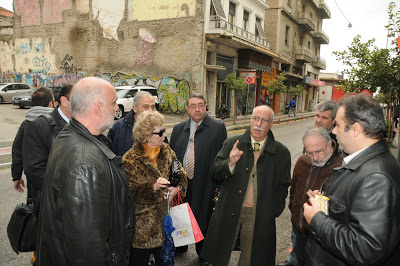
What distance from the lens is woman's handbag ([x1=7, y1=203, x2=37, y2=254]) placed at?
2.64 meters

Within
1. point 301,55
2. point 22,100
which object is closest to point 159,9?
point 22,100

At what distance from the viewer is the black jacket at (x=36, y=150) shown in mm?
2855

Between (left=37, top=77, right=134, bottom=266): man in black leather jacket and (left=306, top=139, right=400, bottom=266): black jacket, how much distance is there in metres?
1.27

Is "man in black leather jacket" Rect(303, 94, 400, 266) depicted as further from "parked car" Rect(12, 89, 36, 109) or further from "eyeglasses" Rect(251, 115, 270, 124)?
"parked car" Rect(12, 89, 36, 109)

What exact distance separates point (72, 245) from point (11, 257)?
8.68 ft

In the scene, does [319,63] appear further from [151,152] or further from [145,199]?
[145,199]

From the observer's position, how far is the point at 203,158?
380cm

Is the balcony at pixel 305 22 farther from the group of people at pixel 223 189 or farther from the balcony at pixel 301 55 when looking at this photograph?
the group of people at pixel 223 189

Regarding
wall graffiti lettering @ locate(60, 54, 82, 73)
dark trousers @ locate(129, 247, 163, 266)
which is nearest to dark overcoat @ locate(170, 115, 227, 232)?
dark trousers @ locate(129, 247, 163, 266)

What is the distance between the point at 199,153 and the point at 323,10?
142 ft

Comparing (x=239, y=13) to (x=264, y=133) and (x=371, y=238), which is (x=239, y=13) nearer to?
(x=264, y=133)

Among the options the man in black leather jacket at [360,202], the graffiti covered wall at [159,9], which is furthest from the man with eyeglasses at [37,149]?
the graffiti covered wall at [159,9]

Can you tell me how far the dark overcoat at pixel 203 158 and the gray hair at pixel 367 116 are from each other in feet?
7.22

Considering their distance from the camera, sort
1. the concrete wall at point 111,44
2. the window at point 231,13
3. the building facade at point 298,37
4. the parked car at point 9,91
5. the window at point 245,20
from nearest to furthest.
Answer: the concrete wall at point 111,44
the window at point 231,13
the parked car at point 9,91
the window at point 245,20
the building facade at point 298,37
